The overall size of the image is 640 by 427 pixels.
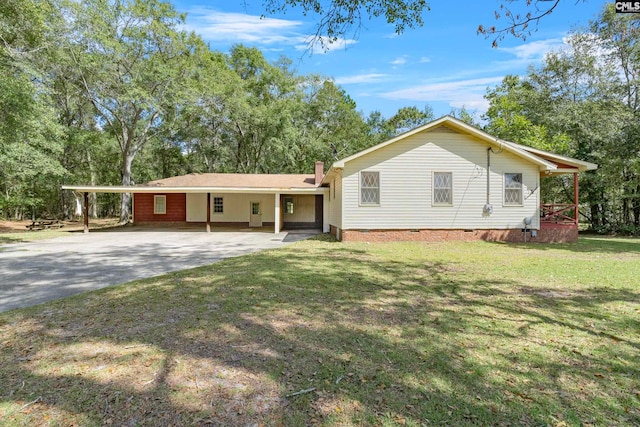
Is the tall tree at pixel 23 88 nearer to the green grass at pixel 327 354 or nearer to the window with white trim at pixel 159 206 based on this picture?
the window with white trim at pixel 159 206

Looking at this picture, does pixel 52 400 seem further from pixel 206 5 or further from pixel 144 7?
pixel 144 7

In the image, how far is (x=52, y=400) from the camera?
2.52 meters

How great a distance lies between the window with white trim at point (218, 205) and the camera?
21500 mm

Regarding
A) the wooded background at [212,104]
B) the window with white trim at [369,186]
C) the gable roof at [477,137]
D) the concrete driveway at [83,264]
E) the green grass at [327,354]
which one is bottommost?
the green grass at [327,354]

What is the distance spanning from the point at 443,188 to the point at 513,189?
272cm

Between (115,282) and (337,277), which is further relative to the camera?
(337,277)

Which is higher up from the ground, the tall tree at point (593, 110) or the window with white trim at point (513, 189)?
the tall tree at point (593, 110)

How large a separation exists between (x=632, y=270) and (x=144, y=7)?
2644 centimetres

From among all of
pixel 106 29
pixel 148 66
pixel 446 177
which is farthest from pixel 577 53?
pixel 106 29

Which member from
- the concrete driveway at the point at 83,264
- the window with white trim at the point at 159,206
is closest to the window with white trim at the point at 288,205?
the window with white trim at the point at 159,206

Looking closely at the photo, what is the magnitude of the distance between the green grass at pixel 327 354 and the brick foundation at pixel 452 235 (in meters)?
6.87

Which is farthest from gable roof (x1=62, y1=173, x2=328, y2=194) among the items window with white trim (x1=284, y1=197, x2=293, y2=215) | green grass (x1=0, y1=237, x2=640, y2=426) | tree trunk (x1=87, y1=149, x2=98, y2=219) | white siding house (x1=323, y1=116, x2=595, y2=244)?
tree trunk (x1=87, y1=149, x2=98, y2=219)

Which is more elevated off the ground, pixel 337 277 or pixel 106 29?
pixel 106 29

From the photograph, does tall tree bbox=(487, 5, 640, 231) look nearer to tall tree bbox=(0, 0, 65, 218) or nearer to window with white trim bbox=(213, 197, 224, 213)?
window with white trim bbox=(213, 197, 224, 213)
